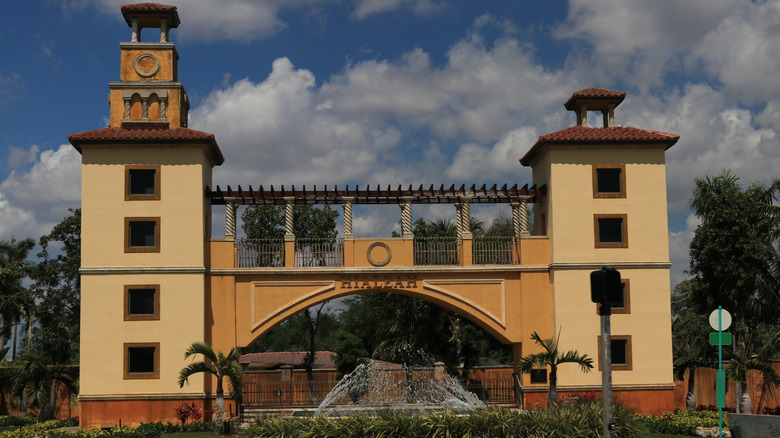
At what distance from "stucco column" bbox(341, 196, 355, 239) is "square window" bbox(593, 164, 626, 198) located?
28.8 ft

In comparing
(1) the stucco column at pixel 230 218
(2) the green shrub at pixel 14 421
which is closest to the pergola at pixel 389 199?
(1) the stucco column at pixel 230 218

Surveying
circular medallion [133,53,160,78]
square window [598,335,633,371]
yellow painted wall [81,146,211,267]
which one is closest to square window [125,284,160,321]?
yellow painted wall [81,146,211,267]

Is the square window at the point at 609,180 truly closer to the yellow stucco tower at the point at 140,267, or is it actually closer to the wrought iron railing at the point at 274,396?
the wrought iron railing at the point at 274,396

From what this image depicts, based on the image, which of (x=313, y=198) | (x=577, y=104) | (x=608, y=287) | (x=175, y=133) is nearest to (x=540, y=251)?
(x=577, y=104)

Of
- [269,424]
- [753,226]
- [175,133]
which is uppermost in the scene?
[175,133]

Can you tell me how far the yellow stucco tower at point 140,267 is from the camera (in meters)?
26.5

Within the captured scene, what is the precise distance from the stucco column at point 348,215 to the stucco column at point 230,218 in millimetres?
3926

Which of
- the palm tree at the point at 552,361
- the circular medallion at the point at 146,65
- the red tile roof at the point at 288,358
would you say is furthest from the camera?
the red tile roof at the point at 288,358

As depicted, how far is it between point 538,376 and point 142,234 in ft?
48.3

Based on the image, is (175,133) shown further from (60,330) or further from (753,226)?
(753,226)

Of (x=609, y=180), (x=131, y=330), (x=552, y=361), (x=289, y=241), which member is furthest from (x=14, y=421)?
(x=609, y=180)

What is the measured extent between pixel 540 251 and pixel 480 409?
10.8 m

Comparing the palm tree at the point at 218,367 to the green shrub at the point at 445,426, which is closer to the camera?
the green shrub at the point at 445,426

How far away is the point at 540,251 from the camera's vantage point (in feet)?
93.9
